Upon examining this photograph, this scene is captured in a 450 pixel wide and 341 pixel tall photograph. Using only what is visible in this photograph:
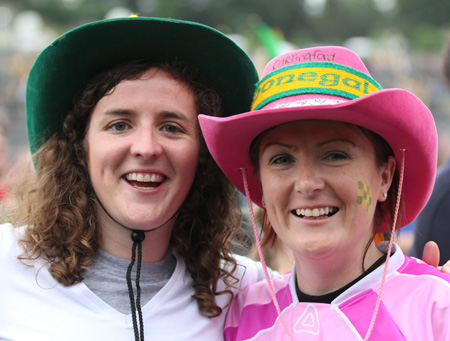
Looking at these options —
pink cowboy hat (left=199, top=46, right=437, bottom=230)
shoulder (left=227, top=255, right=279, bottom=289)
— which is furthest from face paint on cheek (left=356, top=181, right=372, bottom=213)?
shoulder (left=227, top=255, right=279, bottom=289)

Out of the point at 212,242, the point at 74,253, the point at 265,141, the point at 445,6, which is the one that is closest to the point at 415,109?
the point at 265,141

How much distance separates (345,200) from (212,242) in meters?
0.86

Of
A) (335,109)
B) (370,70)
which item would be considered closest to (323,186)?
(335,109)

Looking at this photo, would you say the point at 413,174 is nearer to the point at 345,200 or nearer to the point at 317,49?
the point at 345,200

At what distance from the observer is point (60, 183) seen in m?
2.50

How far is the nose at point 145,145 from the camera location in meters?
2.22

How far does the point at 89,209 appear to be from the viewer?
2459mm

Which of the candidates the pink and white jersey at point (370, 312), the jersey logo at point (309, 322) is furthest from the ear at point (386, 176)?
the jersey logo at point (309, 322)

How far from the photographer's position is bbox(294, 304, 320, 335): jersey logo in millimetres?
2048

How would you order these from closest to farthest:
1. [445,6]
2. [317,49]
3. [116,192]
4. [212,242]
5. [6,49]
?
[317,49] < [116,192] < [212,242] < [6,49] < [445,6]

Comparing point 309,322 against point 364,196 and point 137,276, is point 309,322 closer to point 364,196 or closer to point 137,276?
point 364,196

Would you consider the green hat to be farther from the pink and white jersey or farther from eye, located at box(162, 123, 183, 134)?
the pink and white jersey

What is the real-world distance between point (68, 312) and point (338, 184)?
1159 millimetres

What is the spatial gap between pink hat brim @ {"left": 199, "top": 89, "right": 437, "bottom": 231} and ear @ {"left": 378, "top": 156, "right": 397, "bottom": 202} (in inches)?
1.2
